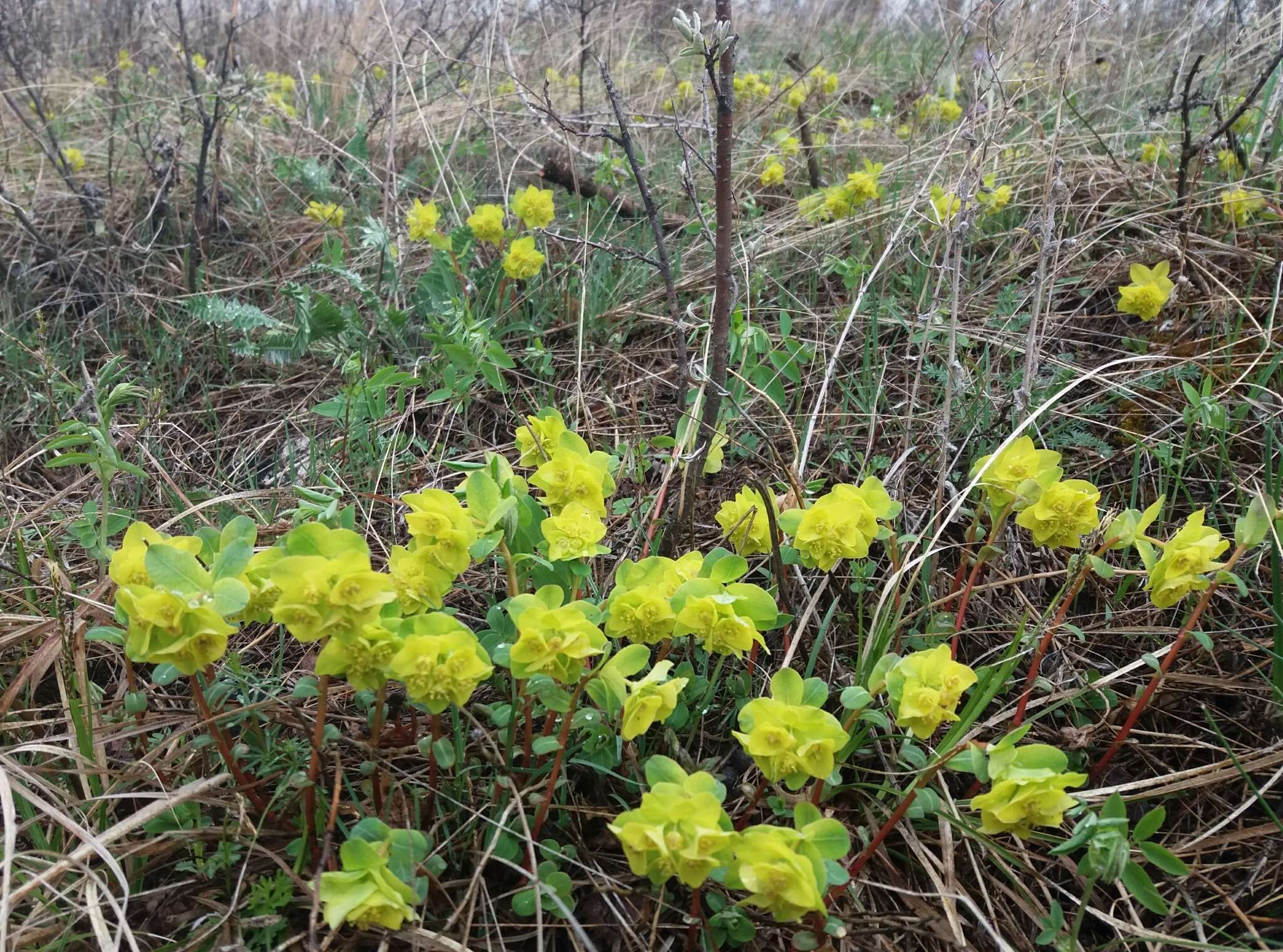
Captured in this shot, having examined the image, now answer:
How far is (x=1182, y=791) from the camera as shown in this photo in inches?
58.2

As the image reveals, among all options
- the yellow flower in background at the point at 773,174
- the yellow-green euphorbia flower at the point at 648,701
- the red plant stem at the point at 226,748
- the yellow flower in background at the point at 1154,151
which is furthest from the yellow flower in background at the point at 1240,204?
the red plant stem at the point at 226,748

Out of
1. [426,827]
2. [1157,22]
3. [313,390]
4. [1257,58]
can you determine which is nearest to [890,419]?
[426,827]

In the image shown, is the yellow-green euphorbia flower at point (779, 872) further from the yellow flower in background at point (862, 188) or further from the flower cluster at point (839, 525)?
the yellow flower in background at point (862, 188)

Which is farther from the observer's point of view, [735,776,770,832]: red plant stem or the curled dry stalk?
the curled dry stalk

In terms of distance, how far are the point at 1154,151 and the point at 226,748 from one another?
3.35m

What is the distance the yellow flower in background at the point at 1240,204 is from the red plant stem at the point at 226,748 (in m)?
2.98

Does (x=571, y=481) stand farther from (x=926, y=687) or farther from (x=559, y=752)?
(x=926, y=687)

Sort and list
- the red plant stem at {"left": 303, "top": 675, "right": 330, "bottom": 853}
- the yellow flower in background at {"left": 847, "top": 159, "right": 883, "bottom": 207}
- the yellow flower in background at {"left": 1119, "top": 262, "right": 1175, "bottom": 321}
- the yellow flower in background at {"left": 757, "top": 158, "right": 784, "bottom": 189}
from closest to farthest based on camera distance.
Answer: the red plant stem at {"left": 303, "top": 675, "right": 330, "bottom": 853} < the yellow flower in background at {"left": 1119, "top": 262, "right": 1175, "bottom": 321} < the yellow flower in background at {"left": 847, "top": 159, "right": 883, "bottom": 207} < the yellow flower in background at {"left": 757, "top": 158, "right": 784, "bottom": 189}

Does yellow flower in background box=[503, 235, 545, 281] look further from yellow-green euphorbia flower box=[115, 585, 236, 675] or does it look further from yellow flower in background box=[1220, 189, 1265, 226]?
yellow flower in background box=[1220, 189, 1265, 226]

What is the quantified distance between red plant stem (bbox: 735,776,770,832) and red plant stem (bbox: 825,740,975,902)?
0.15 meters

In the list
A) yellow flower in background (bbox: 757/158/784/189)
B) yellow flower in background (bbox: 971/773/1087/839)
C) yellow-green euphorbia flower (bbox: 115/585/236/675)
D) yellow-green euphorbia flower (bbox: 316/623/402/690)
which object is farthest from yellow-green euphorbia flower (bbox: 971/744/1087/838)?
yellow flower in background (bbox: 757/158/784/189)

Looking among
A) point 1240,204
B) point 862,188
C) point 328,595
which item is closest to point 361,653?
point 328,595

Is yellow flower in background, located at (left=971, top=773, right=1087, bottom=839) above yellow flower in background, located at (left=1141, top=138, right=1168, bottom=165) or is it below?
below

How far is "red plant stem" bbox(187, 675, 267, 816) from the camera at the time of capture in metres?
1.26
